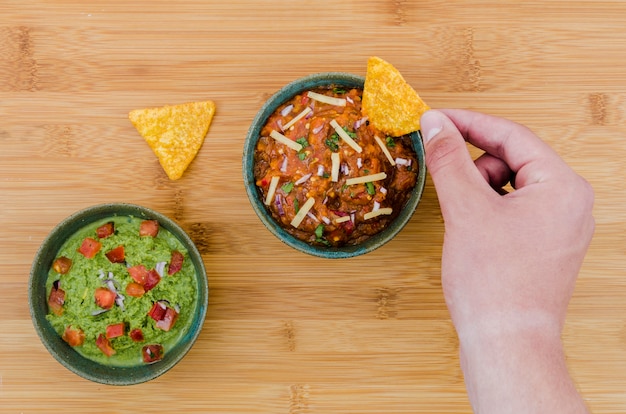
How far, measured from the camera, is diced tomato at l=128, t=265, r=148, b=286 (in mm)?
2260

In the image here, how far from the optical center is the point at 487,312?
6.11ft

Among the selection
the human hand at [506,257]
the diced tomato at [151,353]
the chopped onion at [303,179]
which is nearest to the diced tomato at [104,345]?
the diced tomato at [151,353]

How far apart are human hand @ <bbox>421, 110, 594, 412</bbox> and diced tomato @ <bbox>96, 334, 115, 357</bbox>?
4.02 feet

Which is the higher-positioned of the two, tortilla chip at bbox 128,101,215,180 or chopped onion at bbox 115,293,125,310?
tortilla chip at bbox 128,101,215,180

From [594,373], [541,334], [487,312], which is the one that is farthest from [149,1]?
[594,373]

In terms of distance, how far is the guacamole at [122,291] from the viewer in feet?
7.41

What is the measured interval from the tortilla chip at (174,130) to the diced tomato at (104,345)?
639mm

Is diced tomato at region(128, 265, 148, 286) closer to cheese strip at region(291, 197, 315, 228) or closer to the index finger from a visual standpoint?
cheese strip at region(291, 197, 315, 228)

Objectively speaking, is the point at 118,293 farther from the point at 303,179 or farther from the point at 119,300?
the point at 303,179

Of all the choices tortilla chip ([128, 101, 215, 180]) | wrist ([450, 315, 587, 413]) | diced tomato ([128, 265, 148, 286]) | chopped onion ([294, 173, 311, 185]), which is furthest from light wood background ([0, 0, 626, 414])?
wrist ([450, 315, 587, 413])

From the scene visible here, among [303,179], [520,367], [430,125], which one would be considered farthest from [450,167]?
[520,367]

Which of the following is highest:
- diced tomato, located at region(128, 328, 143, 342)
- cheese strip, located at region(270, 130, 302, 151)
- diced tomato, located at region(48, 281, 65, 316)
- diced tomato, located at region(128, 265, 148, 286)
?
cheese strip, located at region(270, 130, 302, 151)

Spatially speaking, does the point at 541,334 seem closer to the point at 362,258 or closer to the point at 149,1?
the point at 362,258

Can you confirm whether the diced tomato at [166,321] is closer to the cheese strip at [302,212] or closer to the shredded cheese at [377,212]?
the cheese strip at [302,212]
